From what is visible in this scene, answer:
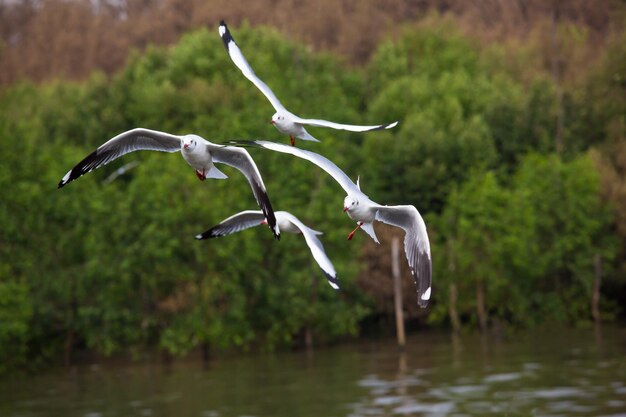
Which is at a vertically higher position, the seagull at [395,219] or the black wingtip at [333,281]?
the seagull at [395,219]

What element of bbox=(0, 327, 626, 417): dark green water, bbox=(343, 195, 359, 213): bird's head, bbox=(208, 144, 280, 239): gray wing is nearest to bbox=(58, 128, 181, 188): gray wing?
bbox=(208, 144, 280, 239): gray wing

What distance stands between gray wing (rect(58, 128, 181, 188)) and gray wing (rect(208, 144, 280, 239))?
0.56 m

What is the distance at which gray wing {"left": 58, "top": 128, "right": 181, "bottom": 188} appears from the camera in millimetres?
16594

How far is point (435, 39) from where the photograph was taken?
6744cm

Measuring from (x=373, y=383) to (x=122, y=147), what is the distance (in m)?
20.6

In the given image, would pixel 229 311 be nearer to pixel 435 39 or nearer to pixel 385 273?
pixel 385 273

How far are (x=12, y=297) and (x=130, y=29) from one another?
169 ft

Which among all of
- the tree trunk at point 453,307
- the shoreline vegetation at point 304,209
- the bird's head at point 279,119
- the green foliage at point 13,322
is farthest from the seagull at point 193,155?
the tree trunk at point 453,307

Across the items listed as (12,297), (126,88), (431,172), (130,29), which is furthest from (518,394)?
(130,29)

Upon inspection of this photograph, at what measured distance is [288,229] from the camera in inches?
708

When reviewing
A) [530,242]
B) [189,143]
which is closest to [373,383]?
[530,242]

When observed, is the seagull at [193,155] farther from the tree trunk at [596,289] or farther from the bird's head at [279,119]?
the tree trunk at [596,289]

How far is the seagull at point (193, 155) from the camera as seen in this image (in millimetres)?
15641

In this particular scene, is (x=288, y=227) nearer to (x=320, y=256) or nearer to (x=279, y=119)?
(x=320, y=256)
